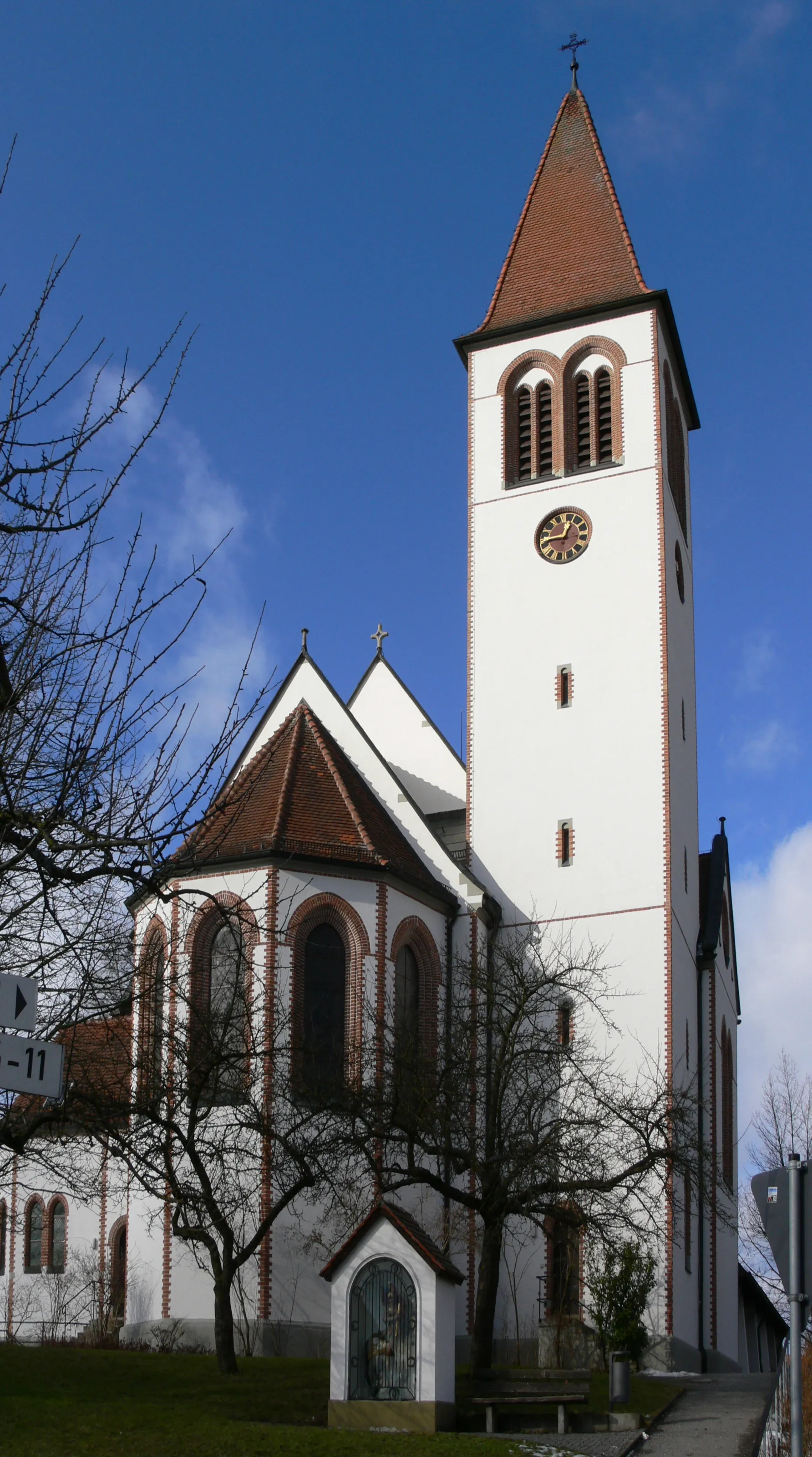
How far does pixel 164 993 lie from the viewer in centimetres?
2581

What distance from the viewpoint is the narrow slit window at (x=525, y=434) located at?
33000mm

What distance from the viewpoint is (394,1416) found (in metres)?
17.2

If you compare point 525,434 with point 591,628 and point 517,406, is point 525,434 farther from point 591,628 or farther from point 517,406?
point 591,628

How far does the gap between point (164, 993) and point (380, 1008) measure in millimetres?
3428

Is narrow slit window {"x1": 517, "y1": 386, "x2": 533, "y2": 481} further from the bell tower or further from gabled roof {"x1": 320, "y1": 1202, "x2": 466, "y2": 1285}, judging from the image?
gabled roof {"x1": 320, "y1": 1202, "x2": 466, "y2": 1285}

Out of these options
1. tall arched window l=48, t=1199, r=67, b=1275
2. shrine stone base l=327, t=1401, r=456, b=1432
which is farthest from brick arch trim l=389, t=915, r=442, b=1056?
shrine stone base l=327, t=1401, r=456, b=1432

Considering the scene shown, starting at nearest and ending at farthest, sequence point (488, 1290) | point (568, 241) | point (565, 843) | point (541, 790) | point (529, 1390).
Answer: point (529, 1390) → point (488, 1290) → point (565, 843) → point (541, 790) → point (568, 241)

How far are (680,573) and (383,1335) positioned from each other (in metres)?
19.0

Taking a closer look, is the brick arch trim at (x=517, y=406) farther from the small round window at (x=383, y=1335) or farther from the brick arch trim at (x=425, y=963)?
the small round window at (x=383, y=1335)

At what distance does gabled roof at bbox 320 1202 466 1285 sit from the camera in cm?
1772

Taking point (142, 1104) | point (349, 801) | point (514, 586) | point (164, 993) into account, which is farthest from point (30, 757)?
point (514, 586)

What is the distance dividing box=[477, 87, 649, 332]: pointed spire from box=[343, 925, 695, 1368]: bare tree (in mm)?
14155

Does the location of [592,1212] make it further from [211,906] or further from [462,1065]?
[211,906]

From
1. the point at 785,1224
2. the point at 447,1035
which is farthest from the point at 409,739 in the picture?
the point at 785,1224
